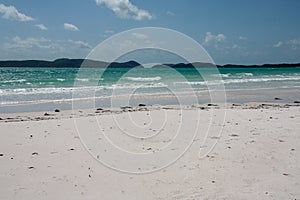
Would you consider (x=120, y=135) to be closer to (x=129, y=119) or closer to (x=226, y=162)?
(x=129, y=119)

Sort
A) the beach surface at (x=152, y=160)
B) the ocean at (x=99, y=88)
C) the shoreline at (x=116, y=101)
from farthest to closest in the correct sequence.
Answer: the ocean at (x=99, y=88) → the shoreline at (x=116, y=101) → the beach surface at (x=152, y=160)

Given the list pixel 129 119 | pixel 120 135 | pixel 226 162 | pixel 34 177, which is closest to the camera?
pixel 34 177

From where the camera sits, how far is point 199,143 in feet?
21.9

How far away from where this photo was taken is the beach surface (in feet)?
14.1

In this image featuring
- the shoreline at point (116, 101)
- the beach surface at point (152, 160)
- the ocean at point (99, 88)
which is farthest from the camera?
the ocean at point (99, 88)

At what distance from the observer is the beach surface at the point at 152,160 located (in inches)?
170

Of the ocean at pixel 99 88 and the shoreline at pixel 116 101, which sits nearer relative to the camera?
the shoreline at pixel 116 101

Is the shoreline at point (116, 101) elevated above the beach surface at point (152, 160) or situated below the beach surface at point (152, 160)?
below

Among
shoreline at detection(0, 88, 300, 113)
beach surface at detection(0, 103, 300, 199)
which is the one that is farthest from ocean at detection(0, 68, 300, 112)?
beach surface at detection(0, 103, 300, 199)

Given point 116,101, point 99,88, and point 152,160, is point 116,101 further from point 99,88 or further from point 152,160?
point 152,160

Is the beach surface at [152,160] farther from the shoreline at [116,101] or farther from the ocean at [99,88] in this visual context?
the ocean at [99,88]

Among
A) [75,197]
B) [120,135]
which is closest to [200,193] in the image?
[75,197]

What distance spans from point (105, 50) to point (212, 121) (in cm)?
389

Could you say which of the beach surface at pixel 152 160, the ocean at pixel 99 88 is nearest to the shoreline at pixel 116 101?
the ocean at pixel 99 88
